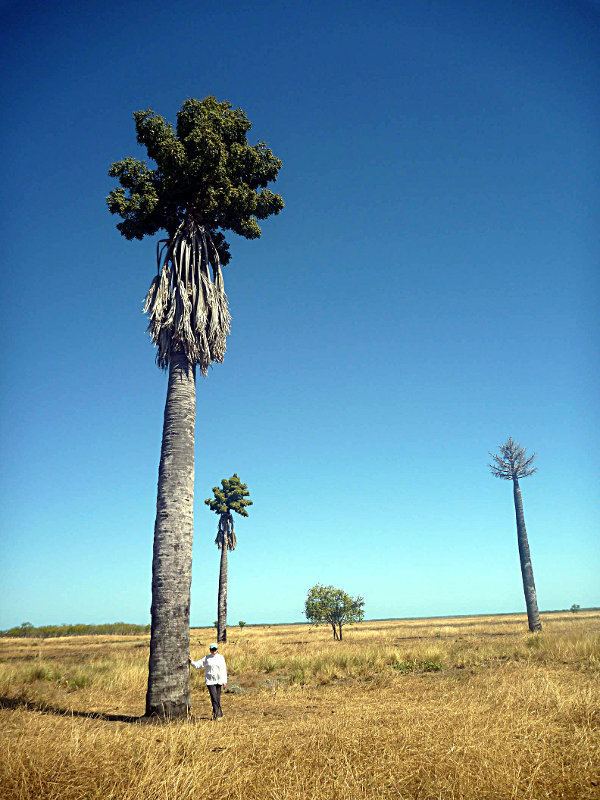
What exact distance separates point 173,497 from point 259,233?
857cm

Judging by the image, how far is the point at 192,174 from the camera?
13188 mm

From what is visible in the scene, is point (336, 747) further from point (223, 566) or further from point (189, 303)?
point (223, 566)

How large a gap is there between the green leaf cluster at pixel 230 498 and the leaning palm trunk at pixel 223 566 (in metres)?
0.75

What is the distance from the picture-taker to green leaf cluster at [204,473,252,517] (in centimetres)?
4156

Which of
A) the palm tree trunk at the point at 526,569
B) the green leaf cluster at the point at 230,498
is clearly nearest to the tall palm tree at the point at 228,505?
the green leaf cluster at the point at 230,498

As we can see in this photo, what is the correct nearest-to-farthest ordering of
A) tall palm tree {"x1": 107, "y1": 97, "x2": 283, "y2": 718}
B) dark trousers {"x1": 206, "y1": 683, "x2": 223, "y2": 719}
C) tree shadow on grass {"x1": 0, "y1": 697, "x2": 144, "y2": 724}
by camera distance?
tree shadow on grass {"x1": 0, "y1": 697, "x2": 144, "y2": 724} → dark trousers {"x1": 206, "y1": 683, "x2": 223, "y2": 719} → tall palm tree {"x1": 107, "y1": 97, "x2": 283, "y2": 718}

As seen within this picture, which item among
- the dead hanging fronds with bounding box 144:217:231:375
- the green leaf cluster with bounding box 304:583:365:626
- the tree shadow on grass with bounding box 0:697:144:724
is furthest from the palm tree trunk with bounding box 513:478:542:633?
the tree shadow on grass with bounding box 0:697:144:724

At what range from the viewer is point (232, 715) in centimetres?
1028

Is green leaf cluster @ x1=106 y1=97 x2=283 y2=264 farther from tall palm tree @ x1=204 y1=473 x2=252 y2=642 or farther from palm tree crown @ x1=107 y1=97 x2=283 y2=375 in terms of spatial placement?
tall palm tree @ x1=204 y1=473 x2=252 y2=642

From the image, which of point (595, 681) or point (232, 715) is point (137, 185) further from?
point (595, 681)

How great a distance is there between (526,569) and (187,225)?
103 ft

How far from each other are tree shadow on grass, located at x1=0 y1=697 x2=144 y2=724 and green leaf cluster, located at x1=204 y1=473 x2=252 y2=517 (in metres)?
29.4

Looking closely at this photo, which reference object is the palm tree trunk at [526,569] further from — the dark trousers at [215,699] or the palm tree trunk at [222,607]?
the dark trousers at [215,699]

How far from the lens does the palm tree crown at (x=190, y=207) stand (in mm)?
13109
